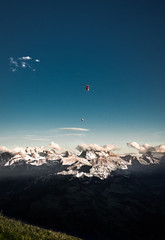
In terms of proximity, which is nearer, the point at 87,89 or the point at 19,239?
the point at 19,239

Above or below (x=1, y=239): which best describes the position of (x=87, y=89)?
above

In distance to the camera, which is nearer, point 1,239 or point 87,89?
point 1,239

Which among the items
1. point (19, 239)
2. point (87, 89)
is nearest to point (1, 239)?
point (19, 239)

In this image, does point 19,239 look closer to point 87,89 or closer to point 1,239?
point 1,239

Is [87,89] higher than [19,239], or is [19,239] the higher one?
[87,89]
